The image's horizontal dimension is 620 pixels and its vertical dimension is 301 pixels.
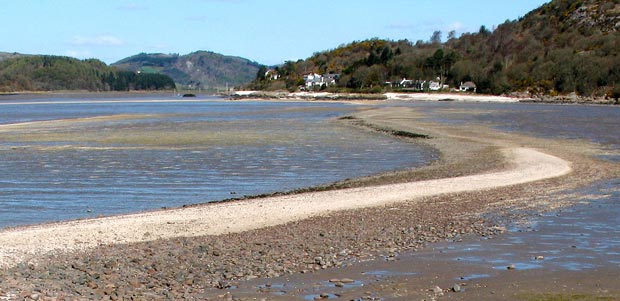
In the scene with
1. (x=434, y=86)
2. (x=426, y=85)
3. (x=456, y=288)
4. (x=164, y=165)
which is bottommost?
(x=434, y=86)

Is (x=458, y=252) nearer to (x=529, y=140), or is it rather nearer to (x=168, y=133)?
(x=529, y=140)

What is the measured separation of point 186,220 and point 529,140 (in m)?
29.4

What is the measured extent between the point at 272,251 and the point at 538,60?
150 metres

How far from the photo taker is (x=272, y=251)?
481 inches

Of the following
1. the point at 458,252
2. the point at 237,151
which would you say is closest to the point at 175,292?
the point at 458,252

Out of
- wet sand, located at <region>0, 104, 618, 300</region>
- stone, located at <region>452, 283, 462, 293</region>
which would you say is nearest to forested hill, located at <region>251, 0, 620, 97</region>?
wet sand, located at <region>0, 104, 618, 300</region>

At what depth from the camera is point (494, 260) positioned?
37.8 ft

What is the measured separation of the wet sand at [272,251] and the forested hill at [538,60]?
107 metres

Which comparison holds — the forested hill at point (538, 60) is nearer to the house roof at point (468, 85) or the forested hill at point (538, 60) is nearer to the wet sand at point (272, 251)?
the house roof at point (468, 85)

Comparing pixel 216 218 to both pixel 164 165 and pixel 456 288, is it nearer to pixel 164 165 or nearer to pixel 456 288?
pixel 456 288

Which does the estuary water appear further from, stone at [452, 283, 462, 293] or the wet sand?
A: stone at [452, 283, 462, 293]

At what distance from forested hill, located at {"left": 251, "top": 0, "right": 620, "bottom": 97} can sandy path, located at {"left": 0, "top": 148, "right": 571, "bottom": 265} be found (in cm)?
10395

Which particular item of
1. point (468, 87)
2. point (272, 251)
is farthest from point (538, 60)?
point (272, 251)

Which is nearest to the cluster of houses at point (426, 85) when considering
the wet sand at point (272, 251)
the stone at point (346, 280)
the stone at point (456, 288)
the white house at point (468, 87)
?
the white house at point (468, 87)
